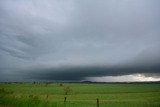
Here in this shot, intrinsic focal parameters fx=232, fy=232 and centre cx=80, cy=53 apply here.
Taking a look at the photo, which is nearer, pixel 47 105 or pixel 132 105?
pixel 47 105

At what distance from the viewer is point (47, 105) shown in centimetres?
2261

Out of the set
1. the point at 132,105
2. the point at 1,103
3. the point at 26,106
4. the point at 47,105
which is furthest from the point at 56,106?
the point at 132,105

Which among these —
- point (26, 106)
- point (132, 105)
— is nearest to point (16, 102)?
point (26, 106)

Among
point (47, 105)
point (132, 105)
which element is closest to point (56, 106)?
point (47, 105)

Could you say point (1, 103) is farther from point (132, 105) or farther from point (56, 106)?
point (132, 105)

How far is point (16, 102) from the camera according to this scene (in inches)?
888

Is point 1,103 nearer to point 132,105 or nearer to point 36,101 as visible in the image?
point 36,101

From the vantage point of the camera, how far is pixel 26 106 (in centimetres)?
2191

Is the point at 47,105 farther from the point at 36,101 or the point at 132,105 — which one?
the point at 132,105

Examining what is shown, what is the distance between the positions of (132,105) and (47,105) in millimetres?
16634

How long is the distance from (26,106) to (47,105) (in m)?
2.01

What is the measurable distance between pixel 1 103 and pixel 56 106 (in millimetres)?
5495

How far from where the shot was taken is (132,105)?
34.8m

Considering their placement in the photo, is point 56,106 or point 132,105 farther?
point 132,105
